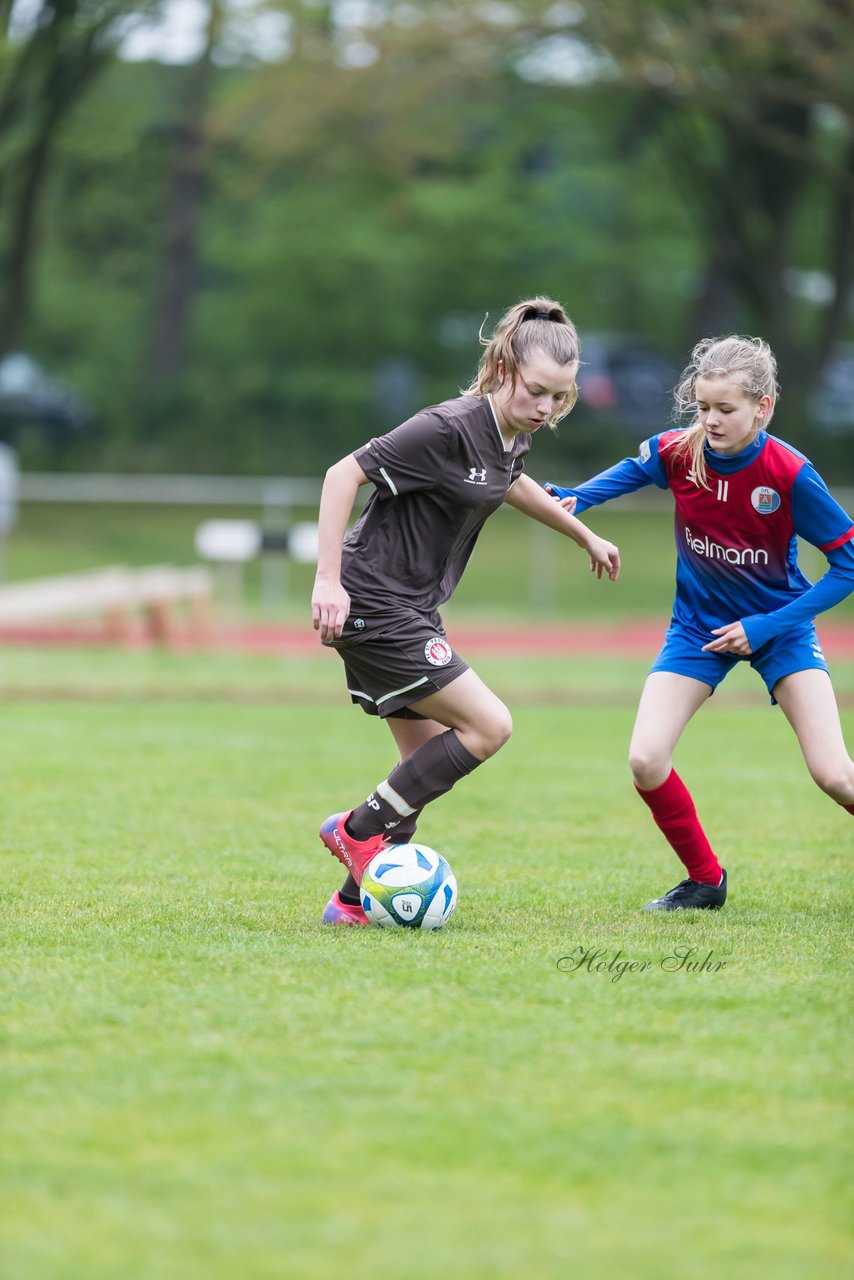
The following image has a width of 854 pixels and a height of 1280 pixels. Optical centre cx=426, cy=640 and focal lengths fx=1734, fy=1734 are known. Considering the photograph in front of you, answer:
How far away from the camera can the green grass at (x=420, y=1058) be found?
2.94 m

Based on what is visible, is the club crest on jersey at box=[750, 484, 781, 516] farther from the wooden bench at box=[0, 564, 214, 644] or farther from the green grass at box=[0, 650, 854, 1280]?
the wooden bench at box=[0, 564, 214, 644]

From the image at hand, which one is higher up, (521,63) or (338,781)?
(521,63)

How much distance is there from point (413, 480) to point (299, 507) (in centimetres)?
2268

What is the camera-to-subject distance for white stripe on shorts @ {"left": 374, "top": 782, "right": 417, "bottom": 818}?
17.9ft

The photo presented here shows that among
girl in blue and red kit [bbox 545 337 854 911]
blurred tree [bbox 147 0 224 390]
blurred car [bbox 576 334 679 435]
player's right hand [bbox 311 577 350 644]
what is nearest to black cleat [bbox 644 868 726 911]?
girl in blue and red kit [bbox 545 337 854 911]

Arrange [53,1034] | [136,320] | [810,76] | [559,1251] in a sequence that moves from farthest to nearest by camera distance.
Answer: [136,320] → [810,76] → [53,1034] → [559,1251]

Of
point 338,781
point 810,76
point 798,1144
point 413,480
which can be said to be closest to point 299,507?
point 810,76

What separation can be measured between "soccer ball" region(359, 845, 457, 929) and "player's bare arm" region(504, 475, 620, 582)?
117 centimetres

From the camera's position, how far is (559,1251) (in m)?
2.86

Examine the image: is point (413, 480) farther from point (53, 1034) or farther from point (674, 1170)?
point (674, 1170)

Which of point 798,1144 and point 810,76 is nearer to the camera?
point 798,1144

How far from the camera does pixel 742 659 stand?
19.3 feet

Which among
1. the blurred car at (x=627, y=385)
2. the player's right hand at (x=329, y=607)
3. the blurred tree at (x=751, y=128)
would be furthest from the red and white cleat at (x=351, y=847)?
the blurred car at (x=627, y=385)
